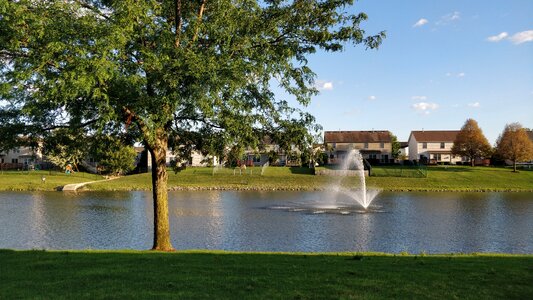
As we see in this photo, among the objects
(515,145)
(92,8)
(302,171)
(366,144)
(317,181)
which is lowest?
(317,181)

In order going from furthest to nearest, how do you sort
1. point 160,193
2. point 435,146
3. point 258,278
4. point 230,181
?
point 435,146 → point 230,181 → point 160,193 → point 258,278

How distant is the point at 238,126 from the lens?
1426 centimetres

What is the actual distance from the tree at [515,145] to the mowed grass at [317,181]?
3.95m

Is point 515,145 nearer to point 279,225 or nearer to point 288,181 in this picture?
point 288,181

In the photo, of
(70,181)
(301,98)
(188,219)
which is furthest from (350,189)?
(301,98)

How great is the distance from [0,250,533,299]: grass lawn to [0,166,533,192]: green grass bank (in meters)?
51.2

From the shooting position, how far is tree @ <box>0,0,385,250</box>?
38.2 feet

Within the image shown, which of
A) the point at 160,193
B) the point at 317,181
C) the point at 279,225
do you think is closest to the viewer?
the point at 160,193

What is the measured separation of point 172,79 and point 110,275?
5601mm

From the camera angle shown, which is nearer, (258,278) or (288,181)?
(258,278)

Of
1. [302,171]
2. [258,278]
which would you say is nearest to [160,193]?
[258,278]

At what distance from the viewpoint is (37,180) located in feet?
223

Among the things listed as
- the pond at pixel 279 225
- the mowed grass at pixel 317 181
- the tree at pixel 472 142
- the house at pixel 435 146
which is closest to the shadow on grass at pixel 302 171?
Answer: the mowed grass at pixel 317 181

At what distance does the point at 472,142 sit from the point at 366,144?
26238 mm
